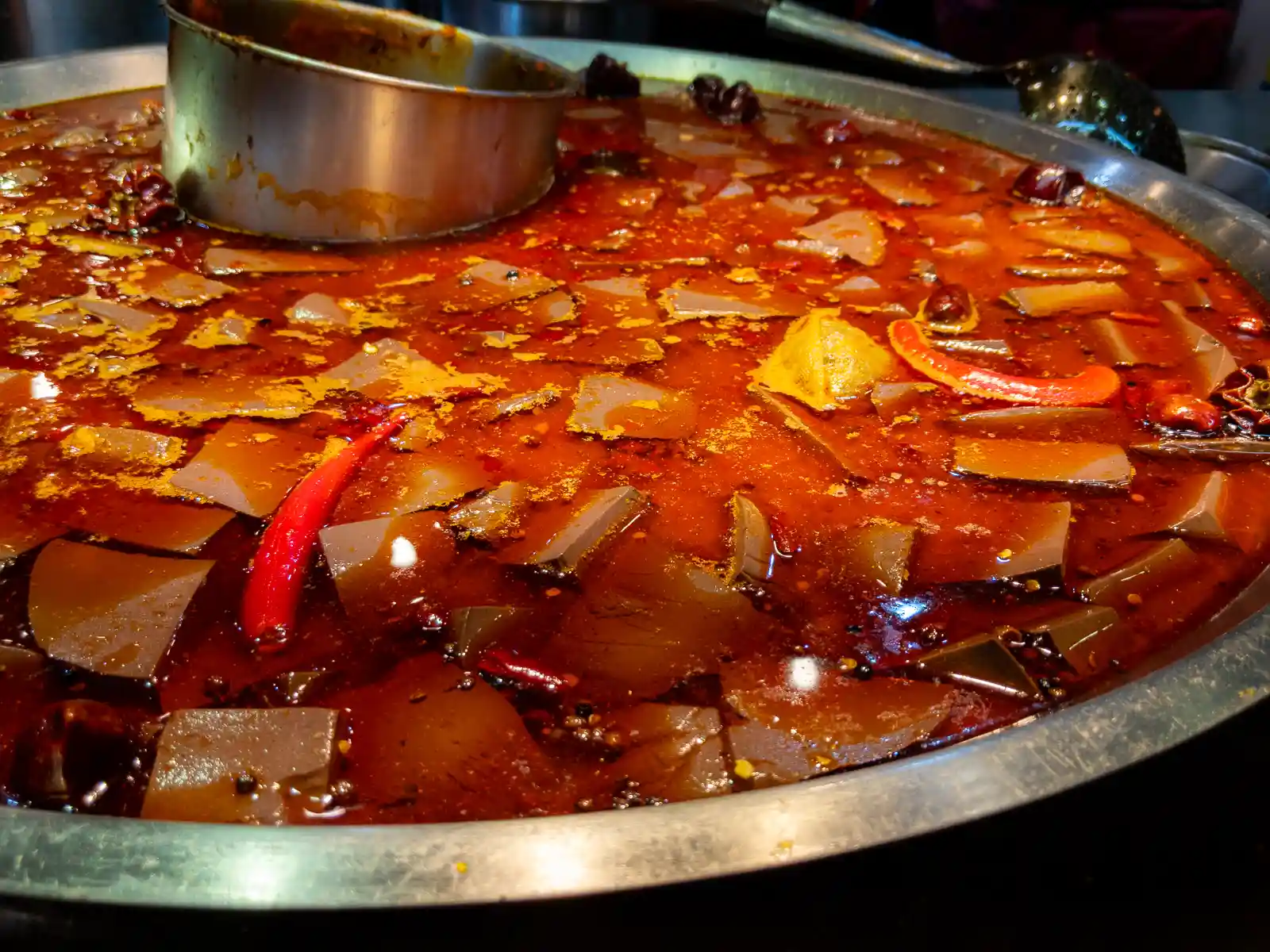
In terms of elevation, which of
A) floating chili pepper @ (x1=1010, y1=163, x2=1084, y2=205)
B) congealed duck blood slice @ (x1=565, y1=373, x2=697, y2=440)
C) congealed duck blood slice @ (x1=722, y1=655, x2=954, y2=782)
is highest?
floating chili pepper @ (x1=1010, y1=163, x2=1084, y2=205)

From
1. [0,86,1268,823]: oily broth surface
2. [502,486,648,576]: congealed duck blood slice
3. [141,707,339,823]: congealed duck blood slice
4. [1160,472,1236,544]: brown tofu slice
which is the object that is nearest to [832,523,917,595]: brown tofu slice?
[0,86,1268,823]: oily broth surface

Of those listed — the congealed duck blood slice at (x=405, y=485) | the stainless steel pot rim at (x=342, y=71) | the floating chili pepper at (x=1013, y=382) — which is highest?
the stainless steel pot rim at (x=342, y=71)

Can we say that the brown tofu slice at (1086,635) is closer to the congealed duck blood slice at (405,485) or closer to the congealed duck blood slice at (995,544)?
the congealed duck blood slice at (995,544)

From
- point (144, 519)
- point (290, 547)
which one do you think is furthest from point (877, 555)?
point (144, 519)

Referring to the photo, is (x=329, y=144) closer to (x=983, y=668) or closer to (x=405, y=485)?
(x=405, y=485)

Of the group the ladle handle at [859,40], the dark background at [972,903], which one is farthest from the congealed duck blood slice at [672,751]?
the ladle handle at [859,40]

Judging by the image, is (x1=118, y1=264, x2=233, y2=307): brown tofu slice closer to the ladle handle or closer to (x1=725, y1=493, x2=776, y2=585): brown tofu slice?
(x1=725, y1=493, x2=776, y2=585): brown tofu slice
